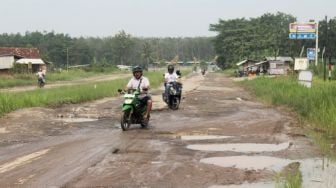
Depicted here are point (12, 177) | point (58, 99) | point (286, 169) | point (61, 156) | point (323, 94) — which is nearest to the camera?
point (12, 177)

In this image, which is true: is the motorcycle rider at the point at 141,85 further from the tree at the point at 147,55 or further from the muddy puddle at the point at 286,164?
the tree at the point at 147,55

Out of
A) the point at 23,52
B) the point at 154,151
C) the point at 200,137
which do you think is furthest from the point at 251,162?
the point at 23,52

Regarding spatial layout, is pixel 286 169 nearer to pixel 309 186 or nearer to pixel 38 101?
pixel 309 186

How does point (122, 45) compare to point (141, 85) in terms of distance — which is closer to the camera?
point (141, 85)

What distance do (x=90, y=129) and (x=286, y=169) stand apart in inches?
280

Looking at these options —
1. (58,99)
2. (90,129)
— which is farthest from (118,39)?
(90,129)

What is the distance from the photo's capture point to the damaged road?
7.77 metres

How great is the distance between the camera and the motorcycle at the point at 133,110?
13.9m

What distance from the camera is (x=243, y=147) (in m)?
10.8

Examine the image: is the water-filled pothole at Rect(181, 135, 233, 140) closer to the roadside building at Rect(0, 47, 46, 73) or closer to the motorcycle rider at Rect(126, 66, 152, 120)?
the motorcycle rider at Rect(126, 66, 152, 120)

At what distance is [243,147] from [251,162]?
1.68 meters

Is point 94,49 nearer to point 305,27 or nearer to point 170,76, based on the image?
point 305,27

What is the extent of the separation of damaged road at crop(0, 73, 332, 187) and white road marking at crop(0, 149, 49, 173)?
0.02 metres

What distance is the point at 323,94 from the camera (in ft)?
56.3
